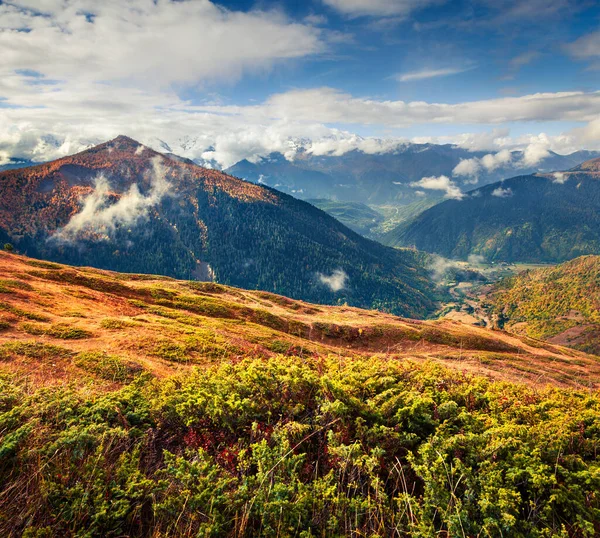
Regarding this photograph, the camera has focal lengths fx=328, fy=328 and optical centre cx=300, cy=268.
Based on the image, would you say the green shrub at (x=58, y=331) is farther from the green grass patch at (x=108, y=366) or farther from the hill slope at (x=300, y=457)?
the hill slope at (x=300, y=457)

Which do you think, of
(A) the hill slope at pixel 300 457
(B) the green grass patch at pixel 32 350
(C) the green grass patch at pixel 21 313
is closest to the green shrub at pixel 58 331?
(C) the green grass patch at pixel 21 313

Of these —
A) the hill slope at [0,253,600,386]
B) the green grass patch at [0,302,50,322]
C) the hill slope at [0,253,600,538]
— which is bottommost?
the hill slope at [0,253,600,386]

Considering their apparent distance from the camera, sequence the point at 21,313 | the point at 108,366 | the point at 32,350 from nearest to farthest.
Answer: the point at 108,366 → the point at 32,350 → the point at 21,313

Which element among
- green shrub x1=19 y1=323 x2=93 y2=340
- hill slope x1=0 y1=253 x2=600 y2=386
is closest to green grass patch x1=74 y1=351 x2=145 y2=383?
hill slope x1=0 y1=253 x2=600 y2=386

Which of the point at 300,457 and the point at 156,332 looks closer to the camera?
the point at 300,457

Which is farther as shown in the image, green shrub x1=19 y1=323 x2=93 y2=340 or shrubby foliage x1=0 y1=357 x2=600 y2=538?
green shrub x1=19 y1=323 x2=93 y2=340

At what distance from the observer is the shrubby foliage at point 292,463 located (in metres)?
5.79

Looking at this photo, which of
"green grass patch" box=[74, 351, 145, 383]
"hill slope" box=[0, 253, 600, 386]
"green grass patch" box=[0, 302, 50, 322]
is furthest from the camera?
"green grass patch" box=[0, 302, 50, 322]

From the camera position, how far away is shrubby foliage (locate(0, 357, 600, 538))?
5.79 meters

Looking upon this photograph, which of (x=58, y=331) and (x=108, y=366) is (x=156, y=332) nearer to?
(x=58, y=331)

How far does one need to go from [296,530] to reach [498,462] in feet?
15.1

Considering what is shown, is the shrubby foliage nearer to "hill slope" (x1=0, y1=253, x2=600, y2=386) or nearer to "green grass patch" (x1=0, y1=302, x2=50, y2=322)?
"hill slope" (x1=0, y1=253, x2=600, y2=386)

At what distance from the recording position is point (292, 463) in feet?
23.1

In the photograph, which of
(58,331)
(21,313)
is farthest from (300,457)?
(21,313)
